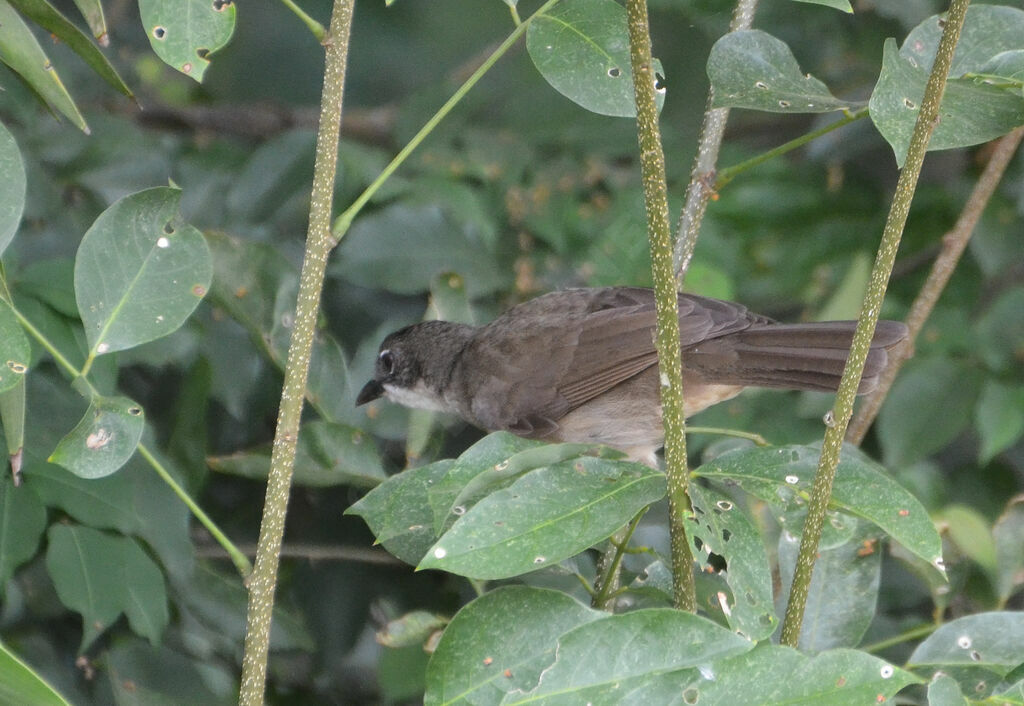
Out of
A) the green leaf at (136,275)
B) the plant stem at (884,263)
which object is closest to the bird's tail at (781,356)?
the plant stem at (884,263)

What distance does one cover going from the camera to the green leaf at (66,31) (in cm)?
149

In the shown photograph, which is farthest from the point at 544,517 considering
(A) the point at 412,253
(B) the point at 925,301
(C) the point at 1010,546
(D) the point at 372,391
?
(D) the point at 372,391

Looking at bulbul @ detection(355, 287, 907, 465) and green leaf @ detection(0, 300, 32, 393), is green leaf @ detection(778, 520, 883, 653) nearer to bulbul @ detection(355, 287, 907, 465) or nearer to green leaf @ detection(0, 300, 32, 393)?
bulbul @ detection(355, 287, 907, 465)

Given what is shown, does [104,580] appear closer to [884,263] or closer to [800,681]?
[800,681]

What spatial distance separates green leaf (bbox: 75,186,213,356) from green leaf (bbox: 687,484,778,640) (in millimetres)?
746

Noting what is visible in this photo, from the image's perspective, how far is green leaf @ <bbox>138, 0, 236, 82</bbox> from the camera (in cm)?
139

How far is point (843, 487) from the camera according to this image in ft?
4.68

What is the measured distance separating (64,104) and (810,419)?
8.17 ft

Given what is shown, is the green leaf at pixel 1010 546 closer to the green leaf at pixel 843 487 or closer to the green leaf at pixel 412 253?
the green leaf at pixel 843 487

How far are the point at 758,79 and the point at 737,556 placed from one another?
64 centimetres

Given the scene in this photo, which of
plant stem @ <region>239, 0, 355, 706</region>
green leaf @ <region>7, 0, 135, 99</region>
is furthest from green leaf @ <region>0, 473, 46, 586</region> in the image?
green leaf @ <region>7, 0, 135, 99</region>

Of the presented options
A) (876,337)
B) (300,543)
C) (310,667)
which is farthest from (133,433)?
(876,337)

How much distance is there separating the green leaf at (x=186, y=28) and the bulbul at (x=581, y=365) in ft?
5.44

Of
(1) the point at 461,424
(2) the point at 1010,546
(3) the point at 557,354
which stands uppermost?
(2) the point at 1010,546
